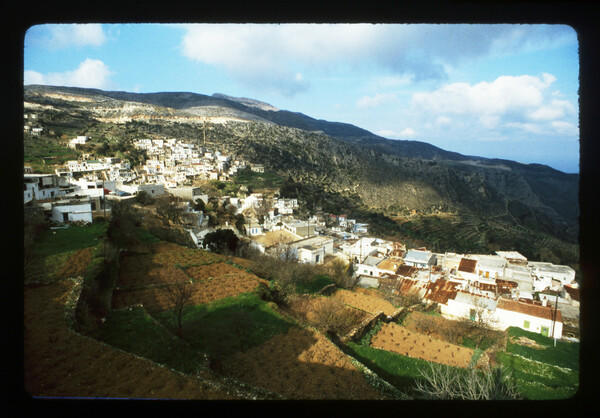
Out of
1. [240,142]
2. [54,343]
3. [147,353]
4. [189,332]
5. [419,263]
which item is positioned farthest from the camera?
[240,142]

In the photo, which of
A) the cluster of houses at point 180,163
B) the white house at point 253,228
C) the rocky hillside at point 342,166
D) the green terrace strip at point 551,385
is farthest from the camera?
the rocky hillside at point 342,166

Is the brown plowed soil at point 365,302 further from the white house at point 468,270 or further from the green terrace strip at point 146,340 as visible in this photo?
the green terrace strip at point 146,340

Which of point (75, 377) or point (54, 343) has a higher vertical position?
point (75, 377)

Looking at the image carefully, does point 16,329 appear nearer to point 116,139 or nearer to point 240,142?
point 116,139

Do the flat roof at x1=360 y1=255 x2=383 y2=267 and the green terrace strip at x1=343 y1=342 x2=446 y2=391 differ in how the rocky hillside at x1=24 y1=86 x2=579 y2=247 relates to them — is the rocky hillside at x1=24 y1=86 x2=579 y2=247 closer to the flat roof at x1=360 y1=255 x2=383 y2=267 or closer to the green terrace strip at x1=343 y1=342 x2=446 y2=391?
the flat roof at x1=360 y1=255 x2=383 y2=267

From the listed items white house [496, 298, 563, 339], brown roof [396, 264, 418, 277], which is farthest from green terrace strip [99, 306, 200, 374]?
brown roof [396, 264, 418, 277]

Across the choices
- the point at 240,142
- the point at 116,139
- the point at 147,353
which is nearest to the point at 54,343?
the point at 147,353

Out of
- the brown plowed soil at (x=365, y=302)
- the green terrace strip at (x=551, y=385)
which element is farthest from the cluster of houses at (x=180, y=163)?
the green terrace strip at (x=551, y=385)

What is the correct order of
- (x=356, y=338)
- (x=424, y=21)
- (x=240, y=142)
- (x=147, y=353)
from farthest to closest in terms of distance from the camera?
(x=240, y=142) → (x=356, y=338) → (x=147, y=353) → (x=424, y=21)
